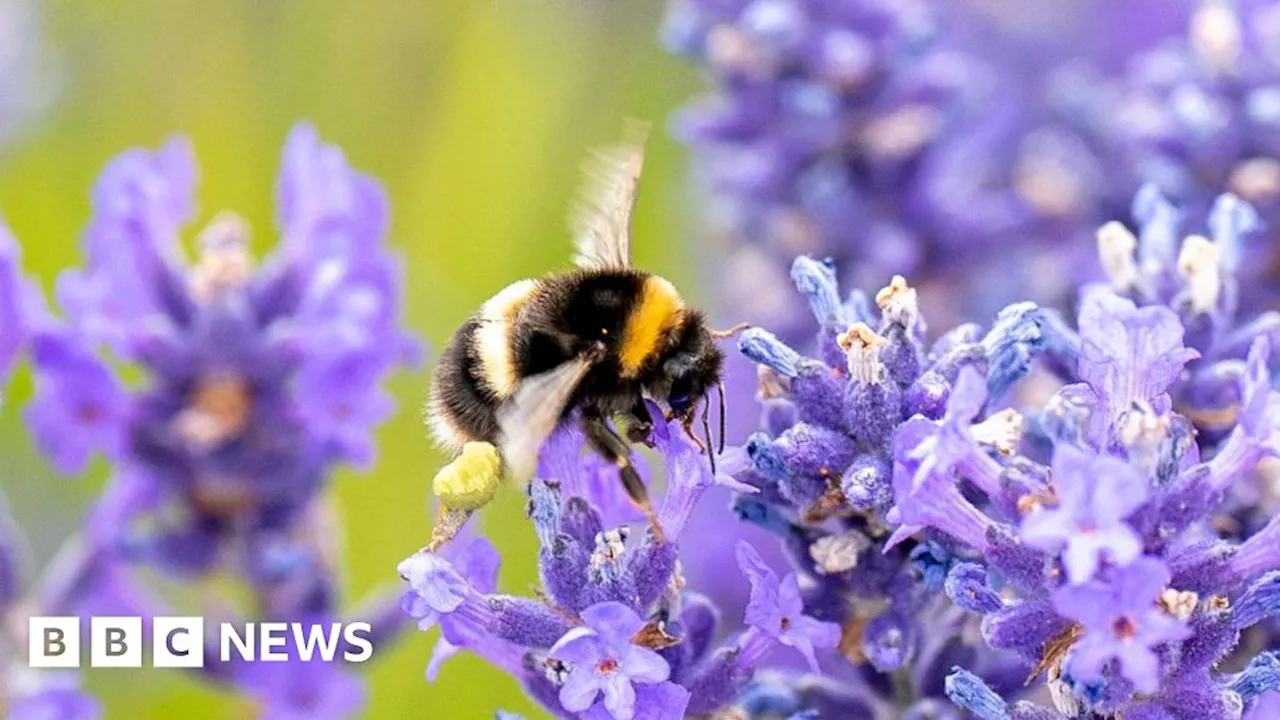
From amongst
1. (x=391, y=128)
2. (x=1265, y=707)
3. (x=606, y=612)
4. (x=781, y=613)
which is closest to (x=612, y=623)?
(x=606, y=612)

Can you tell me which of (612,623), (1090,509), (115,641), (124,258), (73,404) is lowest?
(115,641)

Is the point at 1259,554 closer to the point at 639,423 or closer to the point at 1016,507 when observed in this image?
the point at 1016,507

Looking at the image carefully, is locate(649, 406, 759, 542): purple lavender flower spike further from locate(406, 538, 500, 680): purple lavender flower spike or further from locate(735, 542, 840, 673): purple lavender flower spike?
locate(406, 538, 500, 680): purple lavender flower spike

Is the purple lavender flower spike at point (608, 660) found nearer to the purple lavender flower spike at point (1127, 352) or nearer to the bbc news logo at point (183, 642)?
the purple lavender flower spike at point (1127, 352)

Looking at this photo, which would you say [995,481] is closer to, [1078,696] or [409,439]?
[1078,696]

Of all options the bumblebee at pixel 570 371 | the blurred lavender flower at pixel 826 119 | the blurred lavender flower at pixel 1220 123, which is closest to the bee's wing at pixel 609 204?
the bumblebee at pixel 570 371

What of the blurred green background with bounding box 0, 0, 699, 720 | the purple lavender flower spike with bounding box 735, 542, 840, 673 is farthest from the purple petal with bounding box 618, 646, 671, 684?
the blurred green background with bounding box 0, 0, 699, 720

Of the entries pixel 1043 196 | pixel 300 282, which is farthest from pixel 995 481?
pixel 1043 196
